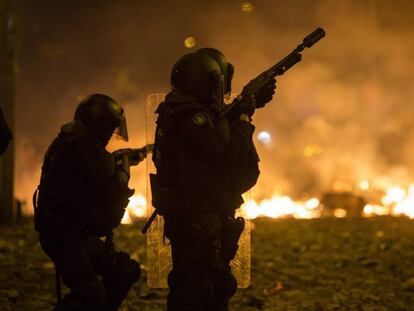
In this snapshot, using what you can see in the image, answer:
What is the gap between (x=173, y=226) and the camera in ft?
12.1

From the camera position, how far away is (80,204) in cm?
378

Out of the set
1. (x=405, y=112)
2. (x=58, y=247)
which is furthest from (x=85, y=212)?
(x=405, y=112)

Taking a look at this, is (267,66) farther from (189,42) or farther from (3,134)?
(3,134)

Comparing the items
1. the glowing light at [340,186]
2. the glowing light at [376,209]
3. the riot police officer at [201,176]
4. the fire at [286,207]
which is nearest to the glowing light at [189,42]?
the fire at [286,207]

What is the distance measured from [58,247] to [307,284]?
3409 millimetres

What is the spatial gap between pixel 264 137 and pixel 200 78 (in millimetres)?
16202

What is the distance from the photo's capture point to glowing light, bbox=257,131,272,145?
19.7m

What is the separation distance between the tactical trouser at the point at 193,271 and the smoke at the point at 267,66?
43.0ft

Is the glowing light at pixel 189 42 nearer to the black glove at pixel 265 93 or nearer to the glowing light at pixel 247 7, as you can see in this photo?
the glowing light at pixel 247 7

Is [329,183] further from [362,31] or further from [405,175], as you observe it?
[362,31]

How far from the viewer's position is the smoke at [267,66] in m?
16.8

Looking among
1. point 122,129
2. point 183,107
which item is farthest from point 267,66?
point 183,107

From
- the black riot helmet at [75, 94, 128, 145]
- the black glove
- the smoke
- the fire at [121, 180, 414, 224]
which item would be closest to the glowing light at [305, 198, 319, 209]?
the fire at [121, 180, 414, 224]

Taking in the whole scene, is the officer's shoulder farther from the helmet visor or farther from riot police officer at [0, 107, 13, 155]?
riot police officer at [0, 107, 13, 155]
